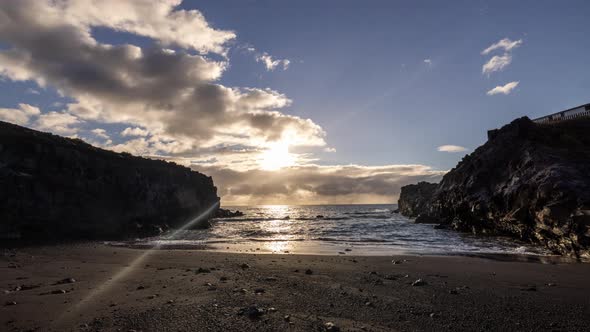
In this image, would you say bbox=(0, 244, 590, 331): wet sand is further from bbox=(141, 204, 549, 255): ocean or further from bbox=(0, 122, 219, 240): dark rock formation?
bbox=(0, 122, 219, 240): dark rock formation

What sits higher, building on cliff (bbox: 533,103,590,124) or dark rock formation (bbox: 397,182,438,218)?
building on cliff (bbox: 533,103,590,124)

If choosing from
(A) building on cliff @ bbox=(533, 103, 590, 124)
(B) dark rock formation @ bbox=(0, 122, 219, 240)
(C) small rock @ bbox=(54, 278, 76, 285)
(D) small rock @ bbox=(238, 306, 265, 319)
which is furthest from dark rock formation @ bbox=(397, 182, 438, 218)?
(D) small rock @ bbox=(238, 306, 265, 319)

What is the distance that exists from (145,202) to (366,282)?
4641 centimetres

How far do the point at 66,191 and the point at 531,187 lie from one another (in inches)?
1675

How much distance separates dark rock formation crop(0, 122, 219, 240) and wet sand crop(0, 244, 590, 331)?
19217 millimetres

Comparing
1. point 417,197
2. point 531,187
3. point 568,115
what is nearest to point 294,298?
point 531,187

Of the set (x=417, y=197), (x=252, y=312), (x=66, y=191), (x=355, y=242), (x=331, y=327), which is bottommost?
(x=355, y=242)

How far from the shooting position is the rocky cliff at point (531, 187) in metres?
18.5

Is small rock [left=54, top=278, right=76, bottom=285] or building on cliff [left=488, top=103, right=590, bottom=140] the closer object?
small rock [left=54, top=278, right=76, bottom=285]

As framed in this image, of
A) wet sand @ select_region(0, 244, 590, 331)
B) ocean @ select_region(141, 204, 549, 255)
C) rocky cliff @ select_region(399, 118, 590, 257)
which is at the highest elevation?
rocky cliff @ select_region(399, 118, 590, 257)

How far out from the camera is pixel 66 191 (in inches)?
1341

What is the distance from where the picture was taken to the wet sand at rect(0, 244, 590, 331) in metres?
6.57

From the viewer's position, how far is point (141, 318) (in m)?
6.80

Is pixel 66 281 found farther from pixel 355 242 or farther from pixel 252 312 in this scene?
pixel 355 242
